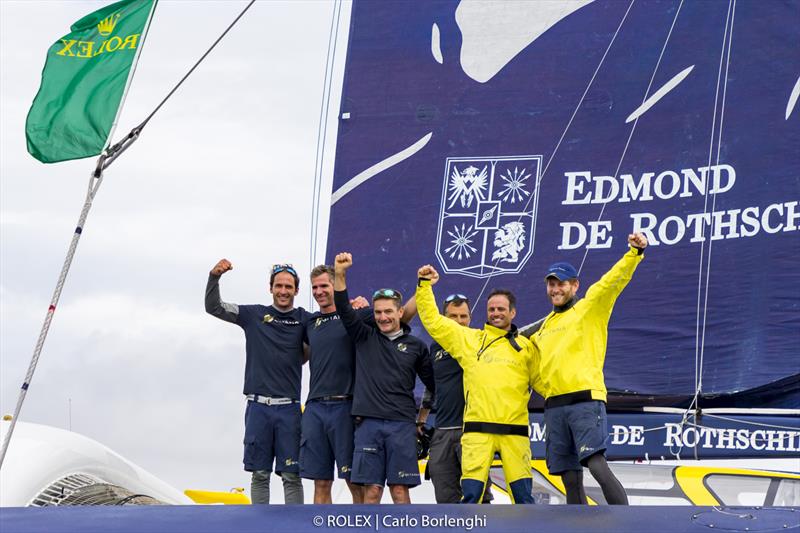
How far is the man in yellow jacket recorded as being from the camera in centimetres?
723

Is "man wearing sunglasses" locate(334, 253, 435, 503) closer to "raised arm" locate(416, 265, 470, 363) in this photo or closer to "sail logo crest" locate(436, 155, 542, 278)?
"raised arm" locate(416, 265, 470, 363)

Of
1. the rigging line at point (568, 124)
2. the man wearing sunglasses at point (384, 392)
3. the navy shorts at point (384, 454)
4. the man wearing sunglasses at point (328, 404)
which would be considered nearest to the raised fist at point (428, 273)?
the man wearing sunglasses at point (384, 392)

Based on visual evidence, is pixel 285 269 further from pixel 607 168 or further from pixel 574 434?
pixel 607 168

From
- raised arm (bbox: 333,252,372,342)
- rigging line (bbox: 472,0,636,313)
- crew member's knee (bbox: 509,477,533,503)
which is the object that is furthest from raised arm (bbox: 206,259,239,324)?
rigging line (bbox: 472,0,636,313)

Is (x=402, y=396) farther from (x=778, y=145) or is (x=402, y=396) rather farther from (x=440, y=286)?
(x=778, y=145)

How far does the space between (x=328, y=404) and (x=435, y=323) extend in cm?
76

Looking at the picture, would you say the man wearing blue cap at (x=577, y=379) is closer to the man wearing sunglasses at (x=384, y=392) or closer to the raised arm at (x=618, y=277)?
the raised arm at (x=618, y=277)

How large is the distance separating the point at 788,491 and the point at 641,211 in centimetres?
205

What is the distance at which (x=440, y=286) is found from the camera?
397 inches

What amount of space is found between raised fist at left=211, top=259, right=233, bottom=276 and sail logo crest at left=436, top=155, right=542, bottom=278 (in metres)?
2.59

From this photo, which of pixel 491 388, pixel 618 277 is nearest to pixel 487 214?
pixel 491 388

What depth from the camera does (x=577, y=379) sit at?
7.11 metres

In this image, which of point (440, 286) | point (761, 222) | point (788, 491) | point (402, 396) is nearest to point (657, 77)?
point (761, 222)

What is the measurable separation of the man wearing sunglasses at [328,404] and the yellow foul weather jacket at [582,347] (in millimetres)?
1128
